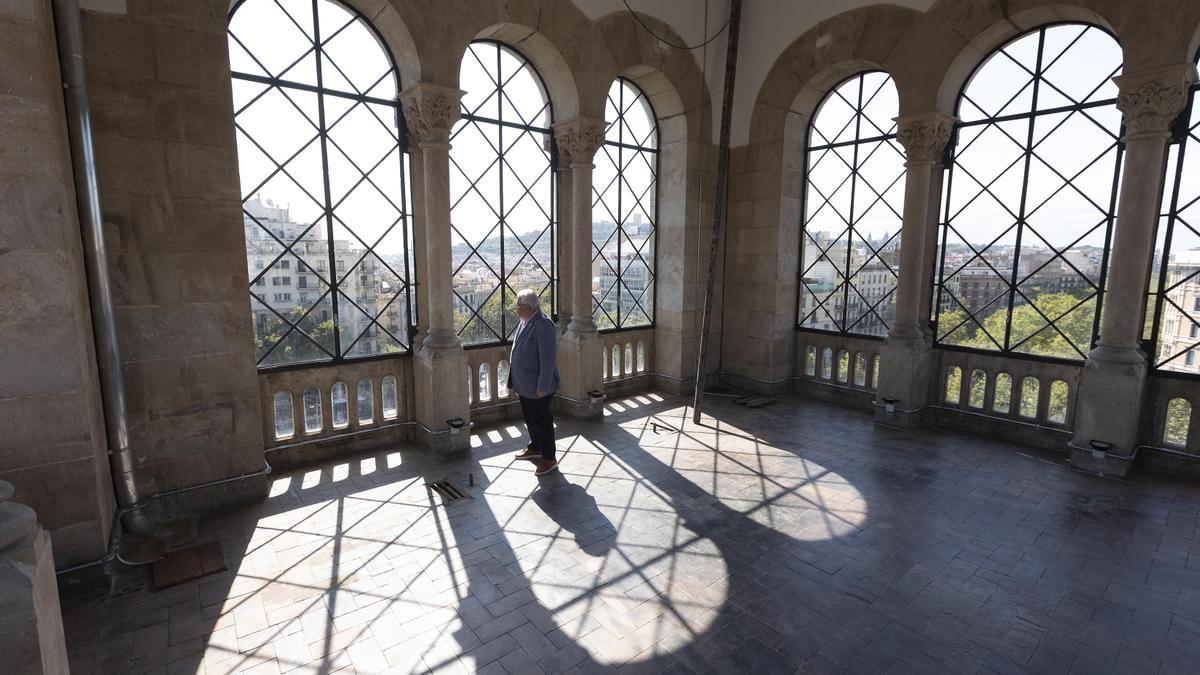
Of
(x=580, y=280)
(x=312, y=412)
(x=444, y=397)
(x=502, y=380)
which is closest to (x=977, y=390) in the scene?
(x=580, y=280)

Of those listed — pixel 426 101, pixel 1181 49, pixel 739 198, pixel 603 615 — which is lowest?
pixel 603 615

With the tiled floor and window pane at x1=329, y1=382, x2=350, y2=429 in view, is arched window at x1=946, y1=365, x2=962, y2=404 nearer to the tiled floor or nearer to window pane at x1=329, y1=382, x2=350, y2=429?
the tiled floor

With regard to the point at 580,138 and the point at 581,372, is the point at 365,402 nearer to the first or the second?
the point at 581,372

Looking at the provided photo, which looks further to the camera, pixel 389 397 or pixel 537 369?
pixel 389 397

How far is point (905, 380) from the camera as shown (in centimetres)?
664

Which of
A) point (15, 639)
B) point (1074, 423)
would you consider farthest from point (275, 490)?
point (1074, 423)

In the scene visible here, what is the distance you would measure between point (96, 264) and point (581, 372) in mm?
4508

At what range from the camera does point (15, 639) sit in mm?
1945

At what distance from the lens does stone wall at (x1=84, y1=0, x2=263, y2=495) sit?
399cm

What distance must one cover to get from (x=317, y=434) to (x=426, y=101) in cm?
331

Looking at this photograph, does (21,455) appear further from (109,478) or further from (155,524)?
(155,524)

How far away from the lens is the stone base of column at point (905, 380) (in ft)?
21.7

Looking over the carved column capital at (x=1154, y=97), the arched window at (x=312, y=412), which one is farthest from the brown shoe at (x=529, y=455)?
the carved column capital at (x=1154, y=97)

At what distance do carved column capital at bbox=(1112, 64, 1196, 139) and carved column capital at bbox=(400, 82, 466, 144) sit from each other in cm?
595
